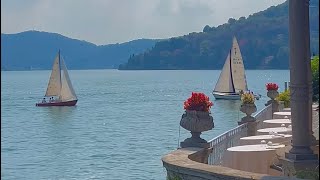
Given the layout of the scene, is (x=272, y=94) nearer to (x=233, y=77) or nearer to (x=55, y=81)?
(x=233, y=77)

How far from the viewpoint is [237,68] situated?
8875 centimetres

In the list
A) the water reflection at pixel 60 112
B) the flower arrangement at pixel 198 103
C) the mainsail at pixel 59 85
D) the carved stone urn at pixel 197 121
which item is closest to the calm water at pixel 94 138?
the water reflection at pixel 60 112

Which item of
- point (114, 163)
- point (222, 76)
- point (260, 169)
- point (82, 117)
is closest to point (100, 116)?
point (82, 117)

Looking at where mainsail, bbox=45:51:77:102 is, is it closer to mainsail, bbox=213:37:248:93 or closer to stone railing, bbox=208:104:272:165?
mainsail, bbox=213:37:248:93

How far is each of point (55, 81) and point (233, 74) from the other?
967 inches

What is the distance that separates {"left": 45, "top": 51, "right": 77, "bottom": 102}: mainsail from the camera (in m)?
97.9

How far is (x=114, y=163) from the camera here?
42.8m

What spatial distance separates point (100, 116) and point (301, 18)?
7764cm

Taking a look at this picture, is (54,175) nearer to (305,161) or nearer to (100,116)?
(305,161)

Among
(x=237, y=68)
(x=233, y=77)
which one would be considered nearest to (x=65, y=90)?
(x=233, y=77)

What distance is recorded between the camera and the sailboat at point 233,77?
284 ft

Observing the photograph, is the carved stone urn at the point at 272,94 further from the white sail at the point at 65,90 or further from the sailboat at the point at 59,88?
the white sail at the point at 65,90

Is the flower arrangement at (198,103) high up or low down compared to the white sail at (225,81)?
up

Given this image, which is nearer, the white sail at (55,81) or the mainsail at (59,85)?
the mainsail at (59,85)
